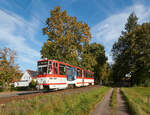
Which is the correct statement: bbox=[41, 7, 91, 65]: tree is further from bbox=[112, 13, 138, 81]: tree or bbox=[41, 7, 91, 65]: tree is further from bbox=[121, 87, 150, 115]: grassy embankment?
bbox=[112, 13, 138, 81]: tree

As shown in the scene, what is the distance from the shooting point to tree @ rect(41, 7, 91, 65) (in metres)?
21.8

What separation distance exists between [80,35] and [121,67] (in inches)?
652

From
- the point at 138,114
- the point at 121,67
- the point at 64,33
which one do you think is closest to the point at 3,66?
the point at 64,33

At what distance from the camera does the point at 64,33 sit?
2267 cm

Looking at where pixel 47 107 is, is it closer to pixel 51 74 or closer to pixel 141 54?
pixel 51 74

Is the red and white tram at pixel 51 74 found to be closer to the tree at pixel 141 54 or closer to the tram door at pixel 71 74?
the tram door at pixel 71 74

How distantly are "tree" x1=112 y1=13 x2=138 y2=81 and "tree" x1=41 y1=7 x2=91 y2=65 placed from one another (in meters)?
15.4

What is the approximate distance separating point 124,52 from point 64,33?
19.3 m

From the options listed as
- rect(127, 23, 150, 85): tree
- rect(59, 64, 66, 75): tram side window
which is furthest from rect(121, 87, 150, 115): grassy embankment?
rect(127, 23, 150, 85): tree

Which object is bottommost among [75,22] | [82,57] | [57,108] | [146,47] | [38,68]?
[57,108]

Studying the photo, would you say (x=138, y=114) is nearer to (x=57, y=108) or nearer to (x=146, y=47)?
(x=57, y=108)

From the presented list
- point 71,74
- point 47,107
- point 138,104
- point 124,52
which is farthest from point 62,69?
point 124,52

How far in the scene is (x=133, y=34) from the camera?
32.1m

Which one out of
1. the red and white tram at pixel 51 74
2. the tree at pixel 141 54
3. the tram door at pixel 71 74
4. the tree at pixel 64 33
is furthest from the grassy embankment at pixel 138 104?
the tree at pixel 141 54
